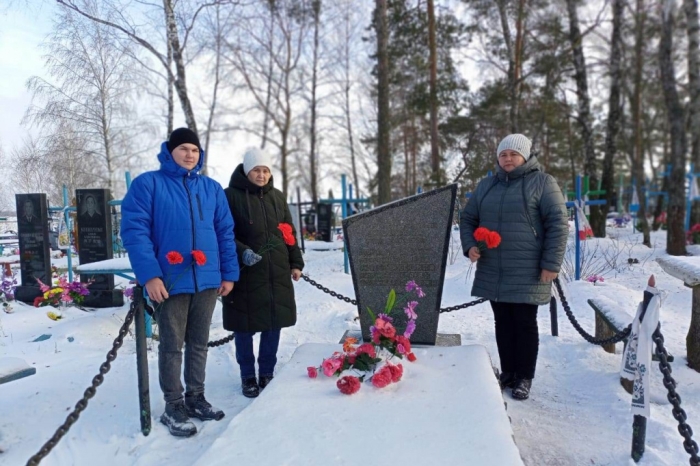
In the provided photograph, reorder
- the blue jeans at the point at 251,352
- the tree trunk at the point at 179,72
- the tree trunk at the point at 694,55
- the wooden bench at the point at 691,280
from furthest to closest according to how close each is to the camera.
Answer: the tree trunk at the point at 179,72
the tree trunk at the point at 694,55
the blue jeans at the point at 251,352
the wooden bench at the point at 691,280

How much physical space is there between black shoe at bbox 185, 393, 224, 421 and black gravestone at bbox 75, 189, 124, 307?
426 cm

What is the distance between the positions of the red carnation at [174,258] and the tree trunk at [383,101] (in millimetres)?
7536

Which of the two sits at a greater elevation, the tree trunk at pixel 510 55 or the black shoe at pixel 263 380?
the tree trunk at pixel 510 55

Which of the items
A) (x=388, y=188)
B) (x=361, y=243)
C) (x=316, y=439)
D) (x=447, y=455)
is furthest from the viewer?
(x=388, y=188)

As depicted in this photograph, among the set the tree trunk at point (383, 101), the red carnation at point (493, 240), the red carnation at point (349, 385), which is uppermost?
the tree trunk at point (383, 101)

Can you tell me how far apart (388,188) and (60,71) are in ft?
20.4

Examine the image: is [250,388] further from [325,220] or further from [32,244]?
[325,220]

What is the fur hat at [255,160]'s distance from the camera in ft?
11.2

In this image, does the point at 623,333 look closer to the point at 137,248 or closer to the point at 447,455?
the point at 447,455

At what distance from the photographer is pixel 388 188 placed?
10.4 meters

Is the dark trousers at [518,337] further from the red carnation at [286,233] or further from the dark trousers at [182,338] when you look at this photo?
the dark trousers at [182,338]

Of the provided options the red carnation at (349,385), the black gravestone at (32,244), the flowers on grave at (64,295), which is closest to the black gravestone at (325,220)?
the black gravestone at (32,244)

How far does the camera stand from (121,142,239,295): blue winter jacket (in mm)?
2686

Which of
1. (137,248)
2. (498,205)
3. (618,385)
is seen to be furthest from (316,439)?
(618,385)
